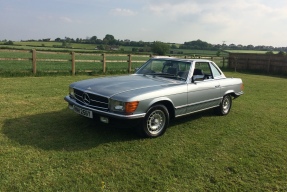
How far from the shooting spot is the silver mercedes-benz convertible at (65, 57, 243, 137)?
4328 mm

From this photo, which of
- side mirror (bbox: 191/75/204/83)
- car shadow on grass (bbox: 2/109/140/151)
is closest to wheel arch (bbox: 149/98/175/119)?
car shadow on grass (bbox: 2/109/140/151)

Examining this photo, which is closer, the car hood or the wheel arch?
the car hood

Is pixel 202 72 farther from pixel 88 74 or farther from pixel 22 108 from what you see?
pixel 88 74

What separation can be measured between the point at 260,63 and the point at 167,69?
2046 centimetres

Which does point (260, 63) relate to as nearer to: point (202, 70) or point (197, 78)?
point (202, 70)

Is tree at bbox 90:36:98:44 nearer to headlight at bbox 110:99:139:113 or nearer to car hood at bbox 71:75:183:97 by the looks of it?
car hood at bbox 71:75:183:97

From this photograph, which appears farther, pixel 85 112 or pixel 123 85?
pixel 123 85

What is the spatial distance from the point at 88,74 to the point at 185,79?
985cm

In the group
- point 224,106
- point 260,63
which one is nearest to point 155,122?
point 224,106

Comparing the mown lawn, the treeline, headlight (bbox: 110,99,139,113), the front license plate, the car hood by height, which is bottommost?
the mown lawn

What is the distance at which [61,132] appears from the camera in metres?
4.82

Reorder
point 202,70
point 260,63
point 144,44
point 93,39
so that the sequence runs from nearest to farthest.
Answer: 1. point 202,70
2. point 260,63
3. point 144,44
4. point 93,39

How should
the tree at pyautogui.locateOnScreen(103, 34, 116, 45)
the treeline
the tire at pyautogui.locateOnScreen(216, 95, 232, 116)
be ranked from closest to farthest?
1. the tire at pyautogui.locateOnScreen(216, 95, 232, 116)
2. the treeline
3. the tree at pyautogui.locateOnScreen(103, 34, 116, 45)

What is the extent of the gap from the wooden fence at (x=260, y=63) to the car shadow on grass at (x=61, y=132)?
67.7 ft
